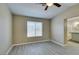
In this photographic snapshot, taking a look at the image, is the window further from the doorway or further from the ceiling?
the doorway

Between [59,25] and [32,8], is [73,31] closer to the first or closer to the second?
[59,25]

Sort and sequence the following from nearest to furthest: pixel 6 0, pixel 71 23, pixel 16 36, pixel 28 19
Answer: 1. pixel 6 0
2. pixel 16 36
3. pixel 28 19
4. pixel 71 23

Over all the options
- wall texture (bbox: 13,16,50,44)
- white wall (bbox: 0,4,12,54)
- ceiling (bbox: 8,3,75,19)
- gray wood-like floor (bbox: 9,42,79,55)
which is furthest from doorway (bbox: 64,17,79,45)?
white wall (bbox: 0,4,12,54)

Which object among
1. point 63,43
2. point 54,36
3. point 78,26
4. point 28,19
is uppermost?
point 28,19

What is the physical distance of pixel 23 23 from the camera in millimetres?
4922

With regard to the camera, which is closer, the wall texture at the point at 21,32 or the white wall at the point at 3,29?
the white wall at the point at 3,29

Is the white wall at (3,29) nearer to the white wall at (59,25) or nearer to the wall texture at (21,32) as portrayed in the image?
the wall texture at (21,32)

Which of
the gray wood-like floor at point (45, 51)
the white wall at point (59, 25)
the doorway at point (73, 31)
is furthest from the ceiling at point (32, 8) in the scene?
the doorway at point (73, 31)

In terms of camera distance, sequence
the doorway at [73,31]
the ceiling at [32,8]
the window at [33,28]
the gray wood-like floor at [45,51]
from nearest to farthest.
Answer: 1. the ceiling at [32,8]
2. the gray wood-like floor at [45,51]
3. the window at [33,28]
4. the doorway at [73,31]

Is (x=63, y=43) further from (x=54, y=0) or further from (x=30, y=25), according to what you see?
(x=54, y=0)

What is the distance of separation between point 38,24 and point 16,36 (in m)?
1.52

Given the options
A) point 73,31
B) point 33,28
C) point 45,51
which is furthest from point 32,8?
point 73,31

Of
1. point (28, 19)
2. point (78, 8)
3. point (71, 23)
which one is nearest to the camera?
point (78, 8)

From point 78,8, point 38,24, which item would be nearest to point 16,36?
point 38,24
